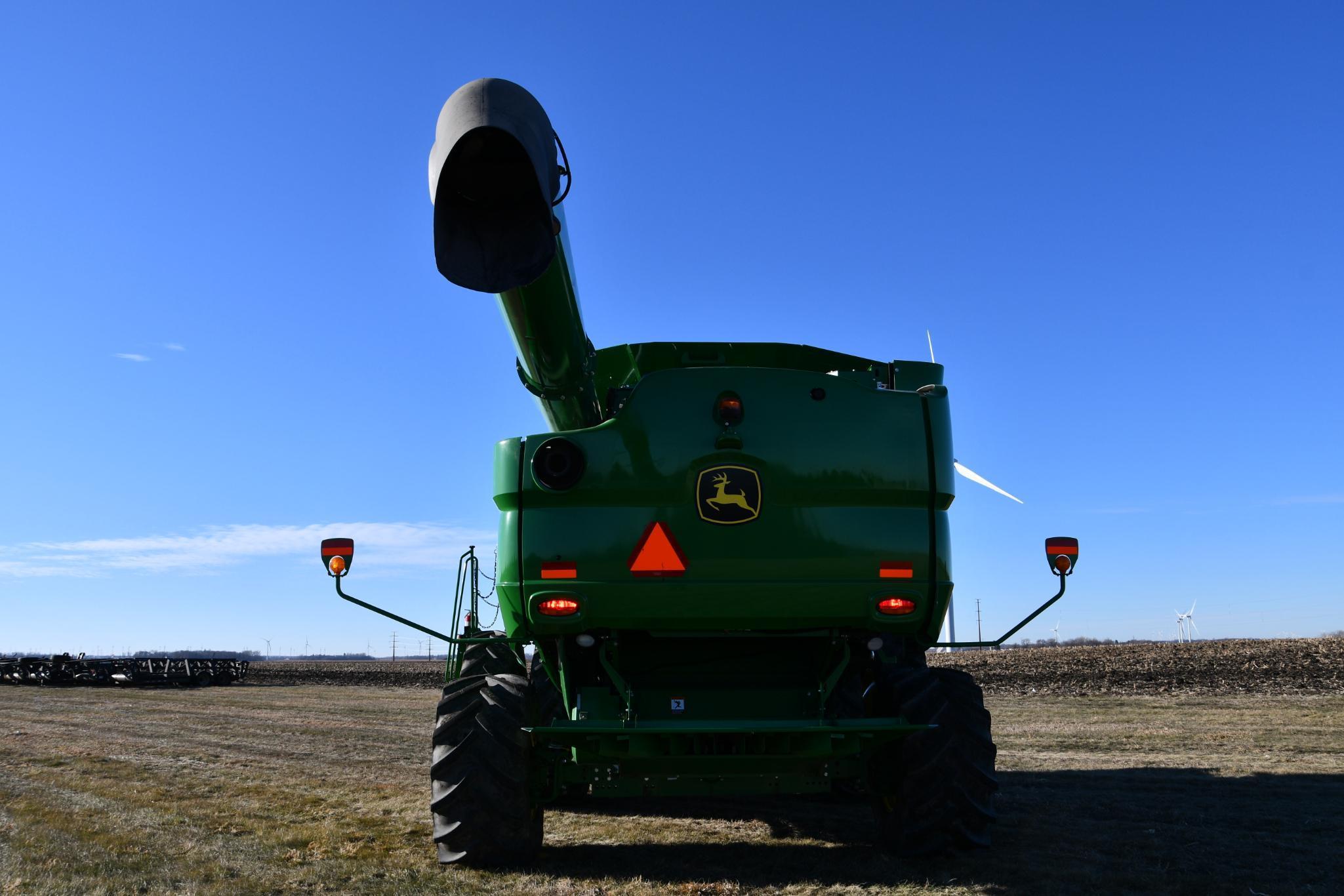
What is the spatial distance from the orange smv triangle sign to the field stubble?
179cm

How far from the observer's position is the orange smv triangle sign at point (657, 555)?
20.9 feet

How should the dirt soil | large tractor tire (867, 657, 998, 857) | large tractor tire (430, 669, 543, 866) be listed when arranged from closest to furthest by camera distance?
large tractor tire (430, 669, 543, 866) < large tractor tire (867, 657, 998, 857) < the dirt soil

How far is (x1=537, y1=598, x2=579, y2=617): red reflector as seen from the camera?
6398mm

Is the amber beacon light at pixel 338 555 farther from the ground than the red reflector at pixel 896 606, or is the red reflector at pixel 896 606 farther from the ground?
the amber beacon light at pixel 338 555

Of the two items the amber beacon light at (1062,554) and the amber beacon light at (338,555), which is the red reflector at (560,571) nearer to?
the amber beacon light at (338,555)

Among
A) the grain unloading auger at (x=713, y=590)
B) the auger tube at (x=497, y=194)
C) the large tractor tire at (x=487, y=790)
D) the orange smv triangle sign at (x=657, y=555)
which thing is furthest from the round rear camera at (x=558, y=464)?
the large tractor tire at (x=487, y=790)

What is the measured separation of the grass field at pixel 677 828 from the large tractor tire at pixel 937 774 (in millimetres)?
200

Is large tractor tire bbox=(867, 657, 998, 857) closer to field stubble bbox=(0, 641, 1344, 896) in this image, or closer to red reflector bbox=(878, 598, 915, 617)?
field stubble bbox=(0, 641, 1344, 896)

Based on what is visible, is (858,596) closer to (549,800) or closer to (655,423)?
(655,423)

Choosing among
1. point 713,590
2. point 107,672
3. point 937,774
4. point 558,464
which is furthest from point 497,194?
point 107,672

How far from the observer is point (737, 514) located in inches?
252

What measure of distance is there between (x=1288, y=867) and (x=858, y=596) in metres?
2.98

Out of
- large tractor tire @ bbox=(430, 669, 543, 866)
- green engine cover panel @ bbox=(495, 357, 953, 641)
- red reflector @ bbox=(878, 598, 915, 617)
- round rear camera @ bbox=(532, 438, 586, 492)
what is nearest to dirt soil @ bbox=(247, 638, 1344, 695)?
red reflector @ bbox=(878, 598, 915, 617)

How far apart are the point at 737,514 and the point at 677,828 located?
2932 millimetres
